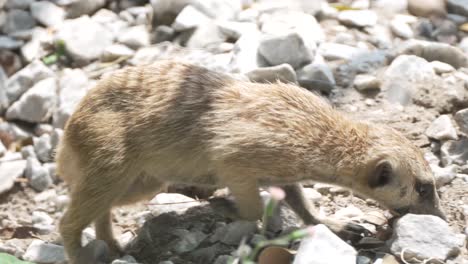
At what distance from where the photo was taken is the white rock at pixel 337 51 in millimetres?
6000

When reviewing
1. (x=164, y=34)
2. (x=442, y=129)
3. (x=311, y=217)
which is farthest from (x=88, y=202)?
(x=164, y=34)

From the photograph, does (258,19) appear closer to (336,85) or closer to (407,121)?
(336,85)

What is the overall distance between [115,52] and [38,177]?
1231 millimetres

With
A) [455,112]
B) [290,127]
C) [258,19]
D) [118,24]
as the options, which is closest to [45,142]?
[118,24]

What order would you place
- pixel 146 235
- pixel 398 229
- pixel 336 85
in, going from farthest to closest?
1. pixel 336 85
2. pixel 146 235
3. pixel 398 229

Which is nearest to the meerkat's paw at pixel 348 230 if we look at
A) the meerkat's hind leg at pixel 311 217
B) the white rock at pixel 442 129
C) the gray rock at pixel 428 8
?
the meerkat's hind leg at pixel 311 217

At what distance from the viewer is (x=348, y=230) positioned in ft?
14.5

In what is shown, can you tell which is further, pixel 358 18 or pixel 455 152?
pixel 358 18

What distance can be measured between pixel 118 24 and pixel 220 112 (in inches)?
108

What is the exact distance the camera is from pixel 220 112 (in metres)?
4.48

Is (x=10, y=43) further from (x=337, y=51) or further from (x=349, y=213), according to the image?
(x=349, y=213)

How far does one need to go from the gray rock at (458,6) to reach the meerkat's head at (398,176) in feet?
8.18

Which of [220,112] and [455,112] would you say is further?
[455,112]

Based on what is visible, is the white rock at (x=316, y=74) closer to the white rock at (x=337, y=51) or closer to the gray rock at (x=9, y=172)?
the white rock at (x=337, y=51)
